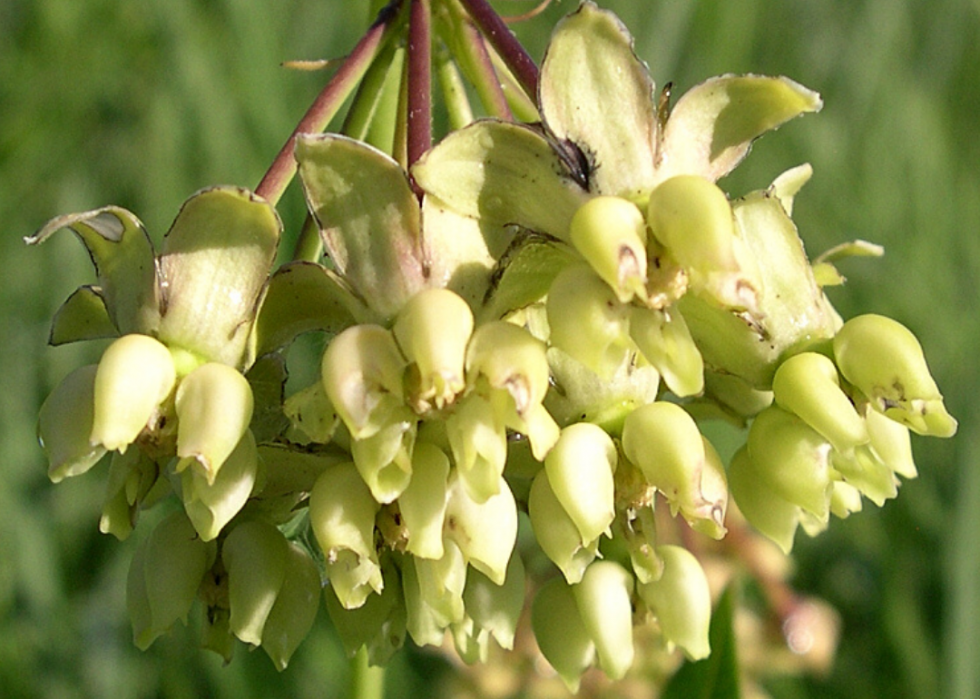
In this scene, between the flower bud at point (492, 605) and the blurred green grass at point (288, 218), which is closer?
the flower bud at point (492, 605)

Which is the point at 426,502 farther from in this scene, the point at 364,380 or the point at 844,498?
the point at 844,498

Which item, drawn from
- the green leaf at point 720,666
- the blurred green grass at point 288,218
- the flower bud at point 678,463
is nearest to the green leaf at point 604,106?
the flower bud at point 678,463

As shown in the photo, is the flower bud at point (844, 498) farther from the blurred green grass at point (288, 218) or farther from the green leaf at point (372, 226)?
the blurred green grass at point (288, 218)

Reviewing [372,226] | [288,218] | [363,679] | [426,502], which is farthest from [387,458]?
[288,218]

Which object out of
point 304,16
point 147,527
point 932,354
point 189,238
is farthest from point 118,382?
point 304,16

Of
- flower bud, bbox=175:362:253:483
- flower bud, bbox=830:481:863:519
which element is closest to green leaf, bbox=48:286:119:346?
flower bud, bbox=175:362:253:483

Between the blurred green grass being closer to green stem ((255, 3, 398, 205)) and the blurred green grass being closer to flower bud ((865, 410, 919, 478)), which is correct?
green stem ((255, 3, 398, 205))
